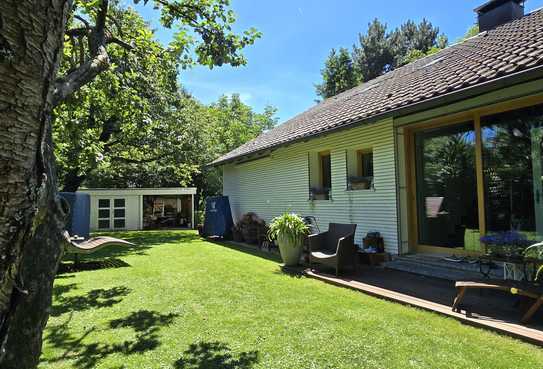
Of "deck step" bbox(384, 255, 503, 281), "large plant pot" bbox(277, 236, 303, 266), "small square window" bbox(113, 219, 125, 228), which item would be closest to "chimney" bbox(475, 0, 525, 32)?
"deck step" bbox(384, 255, 503, 281)

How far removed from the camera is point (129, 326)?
4211mm

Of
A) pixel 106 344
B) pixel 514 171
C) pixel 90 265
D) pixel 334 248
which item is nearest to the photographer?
pixel 106 344

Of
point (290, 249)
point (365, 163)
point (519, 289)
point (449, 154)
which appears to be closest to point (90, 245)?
point (290, 249)

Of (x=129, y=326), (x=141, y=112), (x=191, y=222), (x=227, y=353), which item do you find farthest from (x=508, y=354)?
(x=191, y=222)

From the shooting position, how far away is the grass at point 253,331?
10.5ft

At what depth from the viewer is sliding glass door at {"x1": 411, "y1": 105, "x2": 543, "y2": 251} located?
5.50 m

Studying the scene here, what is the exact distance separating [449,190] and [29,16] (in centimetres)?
710

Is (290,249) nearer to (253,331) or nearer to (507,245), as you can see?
(253,331)

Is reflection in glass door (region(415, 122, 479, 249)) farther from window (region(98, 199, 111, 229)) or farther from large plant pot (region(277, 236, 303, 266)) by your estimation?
window (region(98, 199, 111, 229))

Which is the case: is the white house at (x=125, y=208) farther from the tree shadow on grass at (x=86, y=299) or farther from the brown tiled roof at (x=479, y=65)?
the tree shadow on grass at (x=86, y=299)

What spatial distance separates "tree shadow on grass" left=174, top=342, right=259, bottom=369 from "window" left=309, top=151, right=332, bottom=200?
6725 millimetres

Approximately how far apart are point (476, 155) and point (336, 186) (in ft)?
11.3

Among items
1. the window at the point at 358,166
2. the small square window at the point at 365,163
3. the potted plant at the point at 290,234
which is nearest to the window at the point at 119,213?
the potted plant at the point at 290,234

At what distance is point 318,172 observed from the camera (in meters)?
10.1
